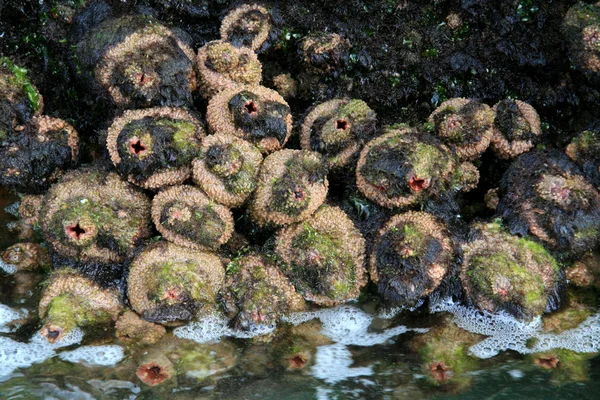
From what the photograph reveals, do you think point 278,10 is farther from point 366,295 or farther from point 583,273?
point 583,273

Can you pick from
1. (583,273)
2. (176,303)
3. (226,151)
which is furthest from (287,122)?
(583,273)

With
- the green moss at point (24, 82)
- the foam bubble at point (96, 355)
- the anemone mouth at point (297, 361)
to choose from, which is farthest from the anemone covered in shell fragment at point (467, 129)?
the green moss at point (24, 82)

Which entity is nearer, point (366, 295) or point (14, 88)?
point (366, 295)

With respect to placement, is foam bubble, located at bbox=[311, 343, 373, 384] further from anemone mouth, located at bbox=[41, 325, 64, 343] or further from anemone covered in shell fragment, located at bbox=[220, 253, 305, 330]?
anemone mouth, located at bbox=[41, 325, 64, 343]

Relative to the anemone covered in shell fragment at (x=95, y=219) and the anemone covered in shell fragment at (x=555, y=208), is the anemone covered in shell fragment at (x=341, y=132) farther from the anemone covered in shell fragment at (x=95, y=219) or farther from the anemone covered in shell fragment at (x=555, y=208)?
the anemone covered in shell fragment at (x=95, y=219)

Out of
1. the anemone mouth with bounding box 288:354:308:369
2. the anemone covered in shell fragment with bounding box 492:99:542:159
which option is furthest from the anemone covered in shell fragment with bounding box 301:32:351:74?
the anemone mouth with bounding box 288:354:308:369

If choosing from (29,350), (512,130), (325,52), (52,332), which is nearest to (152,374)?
(52,332)
